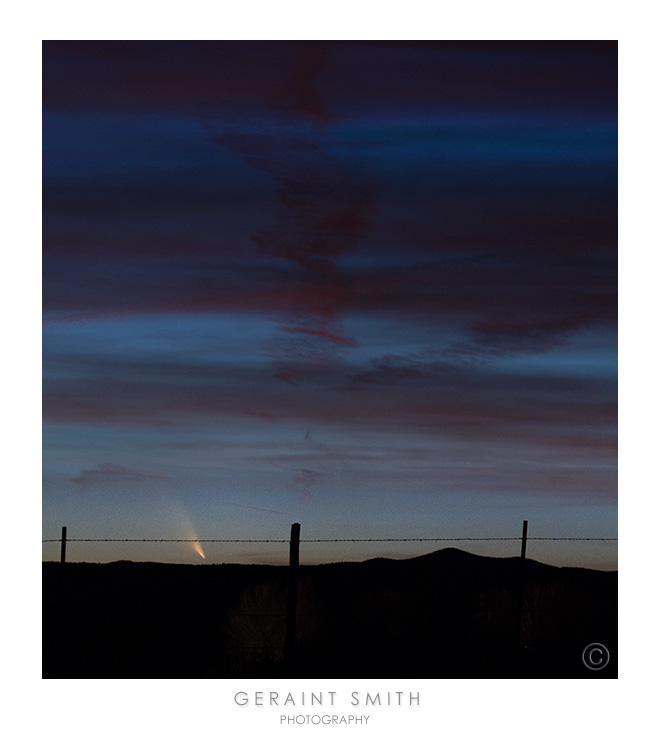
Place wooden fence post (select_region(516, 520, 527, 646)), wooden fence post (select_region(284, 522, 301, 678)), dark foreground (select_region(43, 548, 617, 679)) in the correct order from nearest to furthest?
1. dark foreground (select_region(43, 548, 617, 679))
2. wooden fence post (select_region(284, 522, 301, 678))
3. wooden fence post (select_region(516, 520, 527, 646))

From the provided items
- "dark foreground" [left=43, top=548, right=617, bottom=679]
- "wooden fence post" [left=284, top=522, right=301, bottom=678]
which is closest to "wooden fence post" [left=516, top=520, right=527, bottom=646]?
"dark foreground" [left=43, top=548, right=617, bottom=679]

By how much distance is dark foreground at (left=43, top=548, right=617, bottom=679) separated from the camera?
6.62 m

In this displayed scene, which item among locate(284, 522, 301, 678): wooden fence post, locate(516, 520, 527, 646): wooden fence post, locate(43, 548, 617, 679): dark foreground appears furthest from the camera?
locate(516, 520, 527, 646): wooden fence post

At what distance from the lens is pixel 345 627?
752cm

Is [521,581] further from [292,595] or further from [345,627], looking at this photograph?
[292,595]

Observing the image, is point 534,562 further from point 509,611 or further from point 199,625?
point 199,625

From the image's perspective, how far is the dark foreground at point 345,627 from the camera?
6.62 metres

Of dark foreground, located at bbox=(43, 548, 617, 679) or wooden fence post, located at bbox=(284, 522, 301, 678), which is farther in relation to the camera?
wooden fence post, located at bbox=(284, 522, 301, 678)

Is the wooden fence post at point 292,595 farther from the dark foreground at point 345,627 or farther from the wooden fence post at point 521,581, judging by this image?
the wooden fence post at point 521,581

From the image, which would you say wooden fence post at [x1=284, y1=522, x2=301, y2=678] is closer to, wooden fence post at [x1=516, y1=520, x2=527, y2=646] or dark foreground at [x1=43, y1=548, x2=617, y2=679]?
dark foreground at [x1=43, y1=548, x2=617, y2=679]

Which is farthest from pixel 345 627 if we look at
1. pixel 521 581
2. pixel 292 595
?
pixel 521 581

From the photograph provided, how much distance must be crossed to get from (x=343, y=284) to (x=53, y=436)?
253 centimetres
